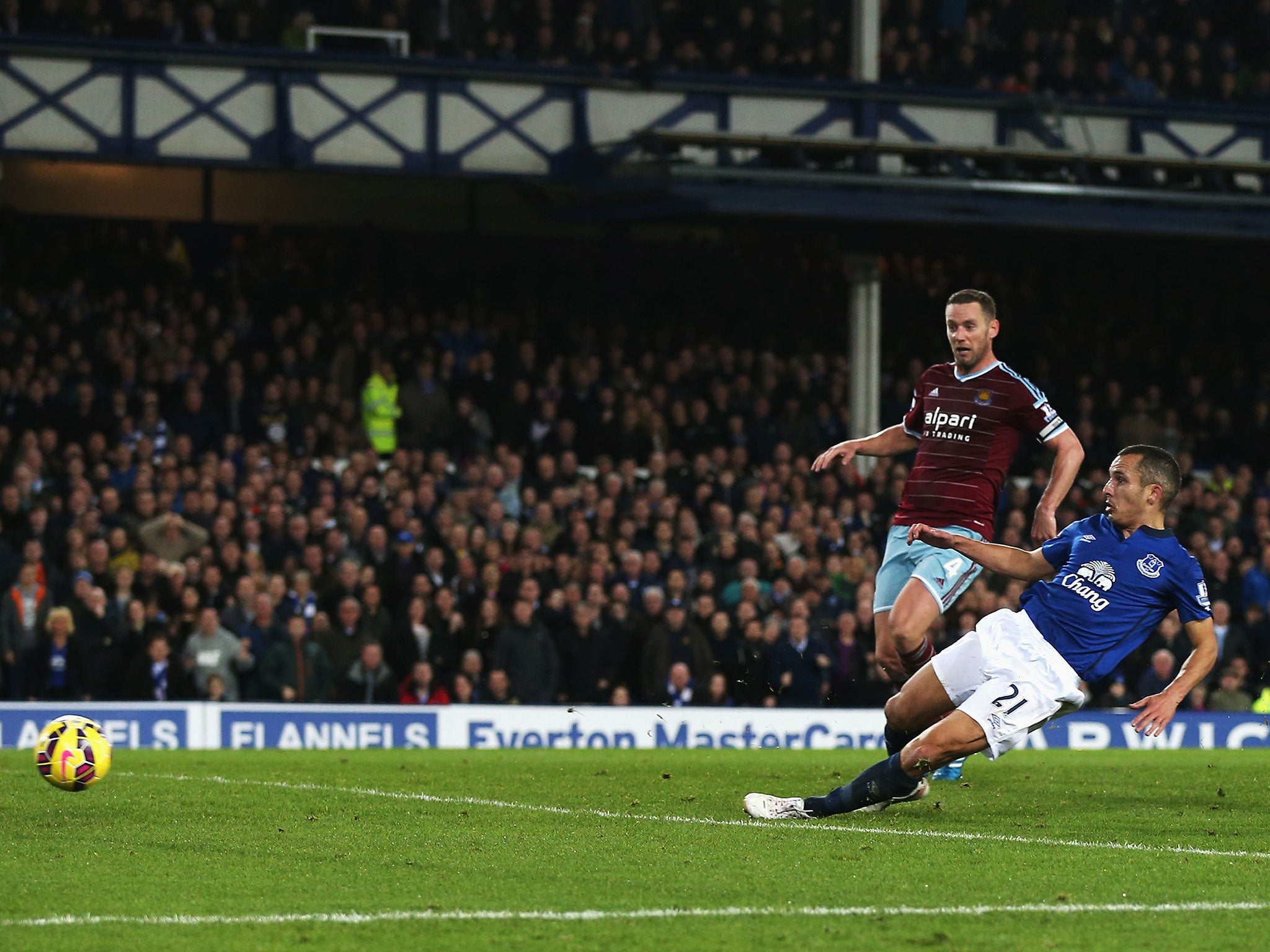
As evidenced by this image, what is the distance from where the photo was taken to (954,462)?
11.0 metres

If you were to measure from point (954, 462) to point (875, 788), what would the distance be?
253 cm

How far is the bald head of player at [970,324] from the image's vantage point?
10.6 meters

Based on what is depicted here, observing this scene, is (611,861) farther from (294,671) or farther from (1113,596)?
(294,671)

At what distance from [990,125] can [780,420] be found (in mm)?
4779

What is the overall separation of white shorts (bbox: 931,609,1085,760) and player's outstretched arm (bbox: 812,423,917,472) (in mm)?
2143

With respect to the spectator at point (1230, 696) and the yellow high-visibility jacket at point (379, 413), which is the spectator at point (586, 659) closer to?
the yellow high-visibility jacket at point (379, 413)

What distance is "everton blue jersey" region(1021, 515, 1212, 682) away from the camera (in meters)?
9.05

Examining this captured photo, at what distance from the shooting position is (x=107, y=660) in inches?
714

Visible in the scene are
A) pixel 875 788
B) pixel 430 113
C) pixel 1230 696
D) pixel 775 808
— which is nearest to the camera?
pixel 875 788

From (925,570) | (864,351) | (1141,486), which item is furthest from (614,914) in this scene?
(864,351)

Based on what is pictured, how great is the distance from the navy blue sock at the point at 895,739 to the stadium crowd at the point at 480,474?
28.7ft

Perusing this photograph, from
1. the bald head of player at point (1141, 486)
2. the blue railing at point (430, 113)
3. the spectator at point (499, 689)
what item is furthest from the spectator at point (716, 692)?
the bald head of player at point (1141, 486)

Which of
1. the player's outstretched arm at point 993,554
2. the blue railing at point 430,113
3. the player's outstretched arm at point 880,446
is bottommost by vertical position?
the player's outstretched arm at point 993,554

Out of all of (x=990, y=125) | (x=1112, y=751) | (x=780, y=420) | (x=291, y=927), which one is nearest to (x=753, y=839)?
(x=291, y=927)
